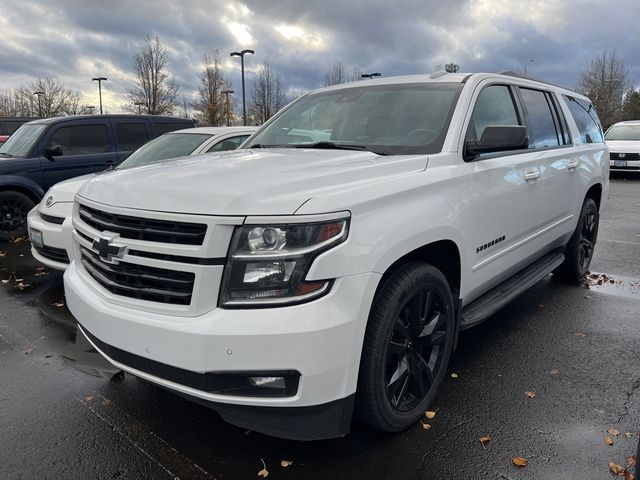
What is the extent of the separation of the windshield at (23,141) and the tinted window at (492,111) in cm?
736

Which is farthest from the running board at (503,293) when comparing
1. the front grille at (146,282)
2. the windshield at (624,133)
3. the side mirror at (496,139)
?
the windshield at (624,133)

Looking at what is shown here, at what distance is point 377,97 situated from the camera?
371 cm

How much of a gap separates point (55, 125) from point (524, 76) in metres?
7.25

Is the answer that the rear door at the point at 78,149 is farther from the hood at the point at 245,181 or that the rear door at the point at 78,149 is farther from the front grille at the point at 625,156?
the front grille at the point at 625,156

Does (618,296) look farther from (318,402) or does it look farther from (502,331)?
(318,402)

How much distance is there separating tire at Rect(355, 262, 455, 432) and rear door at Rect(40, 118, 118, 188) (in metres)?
7.17

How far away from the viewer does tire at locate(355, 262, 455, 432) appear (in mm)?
2377

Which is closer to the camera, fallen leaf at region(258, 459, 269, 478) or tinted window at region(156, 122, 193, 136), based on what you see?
fallen leaf at region(258, 459, 269, 478)

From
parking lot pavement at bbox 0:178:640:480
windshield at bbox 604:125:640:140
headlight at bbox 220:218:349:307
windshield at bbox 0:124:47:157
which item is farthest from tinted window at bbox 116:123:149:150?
windshield at bbox 604:125:640:140

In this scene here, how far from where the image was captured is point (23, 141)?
8.50m

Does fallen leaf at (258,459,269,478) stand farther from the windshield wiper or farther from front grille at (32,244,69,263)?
front grille at (32,244,69,263)

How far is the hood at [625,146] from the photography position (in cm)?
1595

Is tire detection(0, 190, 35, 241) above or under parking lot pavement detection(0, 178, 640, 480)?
above

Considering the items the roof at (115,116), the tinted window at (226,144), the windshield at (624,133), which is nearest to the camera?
the tinted window at (226,144)
